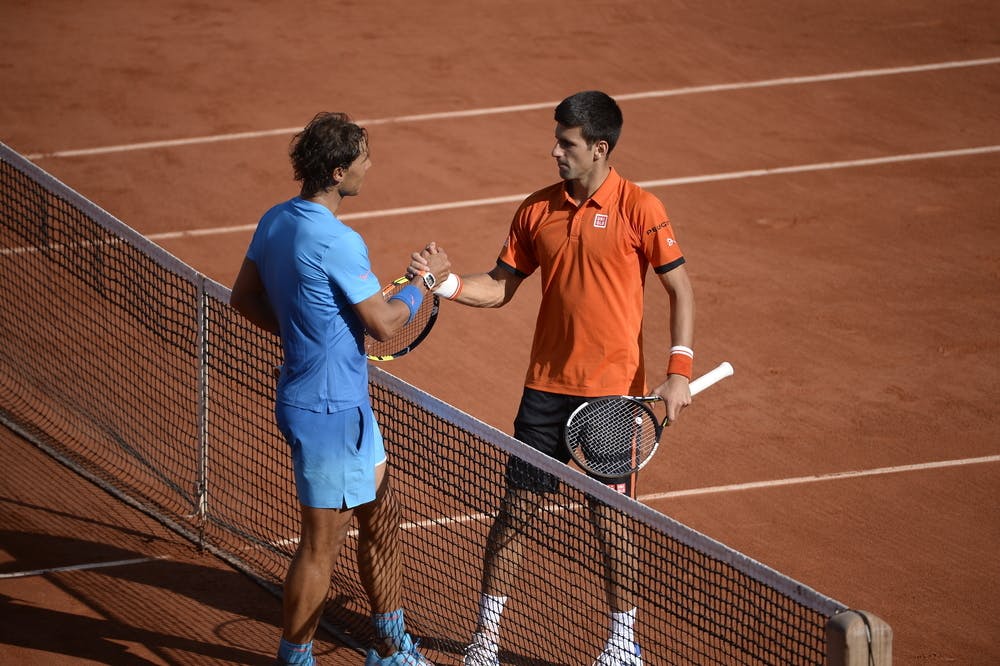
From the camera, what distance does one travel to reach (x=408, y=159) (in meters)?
12.4

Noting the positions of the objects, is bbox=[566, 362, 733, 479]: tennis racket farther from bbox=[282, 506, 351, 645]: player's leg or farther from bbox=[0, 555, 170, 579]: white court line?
bbox=[0, 555, 170, 579]: white court line

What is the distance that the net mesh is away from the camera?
201 inches

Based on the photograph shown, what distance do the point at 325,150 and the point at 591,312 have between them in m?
1.38

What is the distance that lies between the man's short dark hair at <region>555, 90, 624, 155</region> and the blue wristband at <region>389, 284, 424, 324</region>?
101 cm

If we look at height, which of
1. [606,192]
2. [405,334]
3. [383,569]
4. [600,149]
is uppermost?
[600,149]

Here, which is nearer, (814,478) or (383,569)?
(383,569)

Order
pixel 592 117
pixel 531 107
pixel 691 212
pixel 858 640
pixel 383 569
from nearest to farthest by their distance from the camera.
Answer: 1. pixel 858 640
2. pixel 383 569
3. pixel 592 117
4. pixel 691 212
5. pixel 531 107

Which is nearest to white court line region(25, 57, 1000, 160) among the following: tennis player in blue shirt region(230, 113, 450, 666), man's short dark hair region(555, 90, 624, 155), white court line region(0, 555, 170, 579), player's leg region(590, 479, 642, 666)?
white court line region(0, 555, 170, 579)

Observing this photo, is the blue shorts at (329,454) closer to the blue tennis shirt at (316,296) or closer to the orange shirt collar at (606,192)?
the blue tennis shirt at (316,296)

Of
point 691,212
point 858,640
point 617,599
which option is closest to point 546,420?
point 617,599

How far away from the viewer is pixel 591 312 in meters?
5.37

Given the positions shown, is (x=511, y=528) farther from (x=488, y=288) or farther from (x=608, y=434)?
(x=488, y=288)

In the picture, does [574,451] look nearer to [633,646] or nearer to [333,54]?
[633,646]

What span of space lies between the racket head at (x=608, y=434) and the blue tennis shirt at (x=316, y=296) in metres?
0.94
